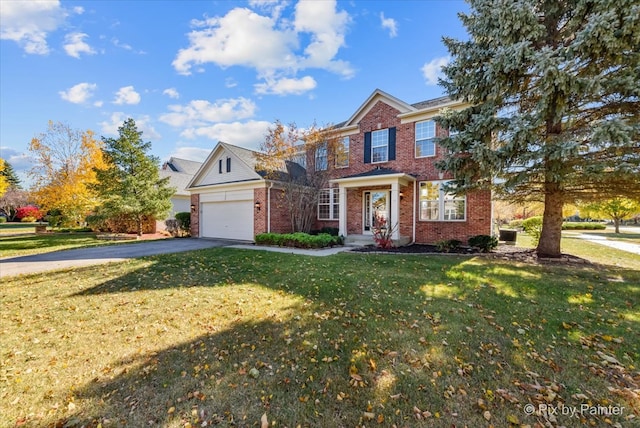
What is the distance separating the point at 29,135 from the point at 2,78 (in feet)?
43.1

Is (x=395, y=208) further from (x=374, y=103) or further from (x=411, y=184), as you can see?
(x=374, y=103)

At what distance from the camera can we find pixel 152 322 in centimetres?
438

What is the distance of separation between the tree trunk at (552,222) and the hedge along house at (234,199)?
35.5 feet

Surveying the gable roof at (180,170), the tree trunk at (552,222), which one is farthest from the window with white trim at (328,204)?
the gable roof at (180,170)

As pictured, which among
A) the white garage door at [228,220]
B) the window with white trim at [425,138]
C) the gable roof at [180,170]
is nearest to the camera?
the window with white trim at [425,138]

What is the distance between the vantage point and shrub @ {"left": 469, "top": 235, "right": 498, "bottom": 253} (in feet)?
34.2

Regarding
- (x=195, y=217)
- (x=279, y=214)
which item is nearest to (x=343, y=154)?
(x=279, y=214)

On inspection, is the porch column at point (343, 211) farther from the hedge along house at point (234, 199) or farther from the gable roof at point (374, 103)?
the gable roof at point (374, 103)

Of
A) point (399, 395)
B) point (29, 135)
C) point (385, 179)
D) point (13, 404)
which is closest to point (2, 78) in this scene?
point (29, 135)

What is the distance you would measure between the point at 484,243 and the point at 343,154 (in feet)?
26.0

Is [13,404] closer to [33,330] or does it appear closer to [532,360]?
[33,330]

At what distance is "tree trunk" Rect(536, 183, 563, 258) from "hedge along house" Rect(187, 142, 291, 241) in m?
10.8

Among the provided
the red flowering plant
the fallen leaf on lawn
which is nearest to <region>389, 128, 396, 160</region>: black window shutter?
the red flowering plant

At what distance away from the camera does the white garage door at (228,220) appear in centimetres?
1502
